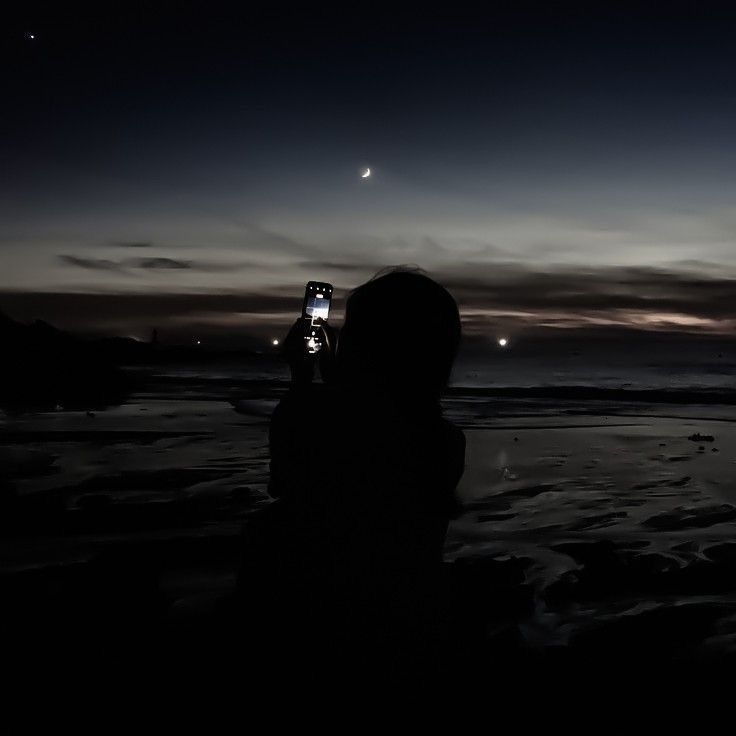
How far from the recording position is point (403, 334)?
230cm

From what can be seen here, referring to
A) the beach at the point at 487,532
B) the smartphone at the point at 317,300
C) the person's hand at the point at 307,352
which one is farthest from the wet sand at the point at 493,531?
the smartphone at the point at 317,300

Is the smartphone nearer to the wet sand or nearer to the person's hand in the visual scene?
the person's hand

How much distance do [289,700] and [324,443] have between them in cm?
82

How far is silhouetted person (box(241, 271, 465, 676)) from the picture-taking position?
2.19m

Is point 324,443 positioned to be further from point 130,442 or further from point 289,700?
point 130,442

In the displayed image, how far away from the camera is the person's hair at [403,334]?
230 cm

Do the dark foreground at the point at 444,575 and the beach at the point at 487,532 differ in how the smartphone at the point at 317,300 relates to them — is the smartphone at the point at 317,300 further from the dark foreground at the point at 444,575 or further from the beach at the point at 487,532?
the dark foreground at the point at 444,575

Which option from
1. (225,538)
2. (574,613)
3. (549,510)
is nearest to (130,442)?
(225,538)

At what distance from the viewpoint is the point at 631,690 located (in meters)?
4.01

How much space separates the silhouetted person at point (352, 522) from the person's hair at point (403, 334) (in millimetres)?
83

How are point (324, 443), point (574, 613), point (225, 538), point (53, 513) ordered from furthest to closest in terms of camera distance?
point (53, 513) → point (225, 538) → point (574, 613) → point (324, 443)

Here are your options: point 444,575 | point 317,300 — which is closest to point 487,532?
point 317,300

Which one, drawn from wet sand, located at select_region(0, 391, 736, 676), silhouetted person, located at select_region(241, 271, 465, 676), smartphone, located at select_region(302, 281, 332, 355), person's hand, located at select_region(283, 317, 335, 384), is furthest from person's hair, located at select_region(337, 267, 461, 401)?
smartphone, located at select_region(302, 281, 332, 355)

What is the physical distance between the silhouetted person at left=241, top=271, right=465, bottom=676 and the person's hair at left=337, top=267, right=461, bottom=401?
0.08 meters
